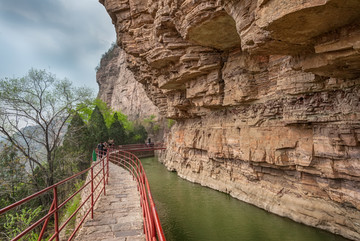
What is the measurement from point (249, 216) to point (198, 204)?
2592 mm

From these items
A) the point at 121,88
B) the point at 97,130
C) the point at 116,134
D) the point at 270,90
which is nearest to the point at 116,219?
the point at 270,90

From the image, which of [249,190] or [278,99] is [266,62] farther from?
[249,190]

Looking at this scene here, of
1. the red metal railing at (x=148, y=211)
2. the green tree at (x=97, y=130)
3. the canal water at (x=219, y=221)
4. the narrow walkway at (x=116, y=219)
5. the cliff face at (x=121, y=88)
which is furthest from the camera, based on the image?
the cliff face at (x=121, y=88)

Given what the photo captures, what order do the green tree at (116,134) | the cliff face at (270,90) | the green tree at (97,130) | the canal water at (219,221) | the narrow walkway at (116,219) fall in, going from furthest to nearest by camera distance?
1. the green tree at (116,134)
2. the green tree at (97,130)
3. the canal water at (219,221)
4. the cliff face at (270,90)
5. the narrow walkway at (116,219)

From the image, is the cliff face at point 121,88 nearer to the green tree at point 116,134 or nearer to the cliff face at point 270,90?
the green tree at point 116,134

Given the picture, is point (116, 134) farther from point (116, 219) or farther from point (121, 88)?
point (116, 219)

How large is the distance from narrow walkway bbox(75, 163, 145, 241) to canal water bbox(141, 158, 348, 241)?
223cm

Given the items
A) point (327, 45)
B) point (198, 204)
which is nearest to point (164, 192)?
point (198, 204)

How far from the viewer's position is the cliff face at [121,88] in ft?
141

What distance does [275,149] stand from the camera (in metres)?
9.22

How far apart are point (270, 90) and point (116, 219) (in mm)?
8395

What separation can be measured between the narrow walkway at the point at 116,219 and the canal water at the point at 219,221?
2233 mm

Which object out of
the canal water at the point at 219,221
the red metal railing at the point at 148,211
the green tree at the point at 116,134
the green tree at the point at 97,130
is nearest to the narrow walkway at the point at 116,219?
the red metal railing at the point at 148,211

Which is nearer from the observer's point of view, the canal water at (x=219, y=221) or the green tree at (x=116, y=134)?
the canal water at (x=219, y=221)
